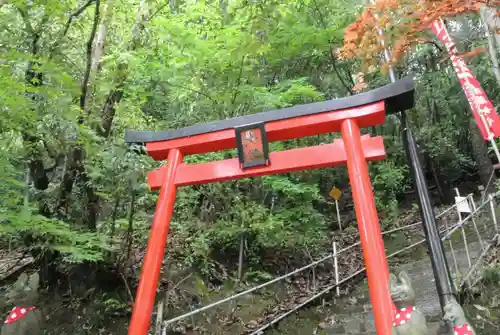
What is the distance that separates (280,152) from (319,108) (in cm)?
79

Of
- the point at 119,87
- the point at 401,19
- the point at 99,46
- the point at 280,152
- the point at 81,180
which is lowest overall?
the point at 280,152

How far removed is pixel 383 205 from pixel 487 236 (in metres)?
4.53

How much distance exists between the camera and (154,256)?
Answer: 5184 millimetres

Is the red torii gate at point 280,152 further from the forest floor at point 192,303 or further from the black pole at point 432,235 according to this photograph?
the forest floor at point 192,303

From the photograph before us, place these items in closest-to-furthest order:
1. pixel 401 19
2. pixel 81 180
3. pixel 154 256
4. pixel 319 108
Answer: pixel 401 19 < pixel 154 256 < pixel 319 108 < pixel 81 180

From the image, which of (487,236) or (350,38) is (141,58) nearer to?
(350,38)

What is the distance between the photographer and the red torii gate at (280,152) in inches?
190

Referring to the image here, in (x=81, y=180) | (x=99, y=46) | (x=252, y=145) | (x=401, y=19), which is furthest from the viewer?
(x=99, y=46)

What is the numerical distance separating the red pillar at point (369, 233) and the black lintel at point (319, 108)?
307 millimetres

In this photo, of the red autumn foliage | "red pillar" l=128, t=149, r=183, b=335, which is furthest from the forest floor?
the red autumn foliage

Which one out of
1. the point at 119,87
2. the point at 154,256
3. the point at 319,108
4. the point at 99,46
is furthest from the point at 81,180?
the point at 319,108

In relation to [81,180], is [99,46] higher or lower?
higher

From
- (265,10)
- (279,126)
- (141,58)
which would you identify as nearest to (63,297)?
(141,58)

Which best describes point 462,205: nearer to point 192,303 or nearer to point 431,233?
point 431,233
